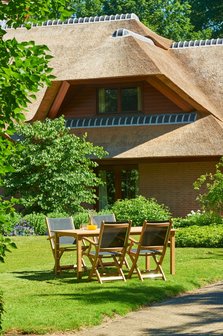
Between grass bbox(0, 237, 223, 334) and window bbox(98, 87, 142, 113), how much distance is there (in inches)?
544

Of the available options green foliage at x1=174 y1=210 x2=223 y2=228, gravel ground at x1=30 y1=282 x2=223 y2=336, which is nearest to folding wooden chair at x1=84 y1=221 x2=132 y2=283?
gravel ground at x1=30 y1=282 x2=223 y2=336

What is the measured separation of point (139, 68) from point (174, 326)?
20.2m

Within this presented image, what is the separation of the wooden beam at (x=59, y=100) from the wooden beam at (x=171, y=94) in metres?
2.92

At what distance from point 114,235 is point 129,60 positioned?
17.2 m

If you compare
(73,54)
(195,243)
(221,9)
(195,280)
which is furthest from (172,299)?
(221,9)

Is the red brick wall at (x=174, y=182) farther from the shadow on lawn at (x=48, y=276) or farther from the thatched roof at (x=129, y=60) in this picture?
the shadow on lawn at (x=48, y=276)

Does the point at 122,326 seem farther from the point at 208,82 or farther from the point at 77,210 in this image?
the point at 208,82

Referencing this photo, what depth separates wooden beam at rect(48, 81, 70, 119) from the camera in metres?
31.0

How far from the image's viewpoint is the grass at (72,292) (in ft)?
34.3

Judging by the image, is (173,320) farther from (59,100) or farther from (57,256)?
(59,100)

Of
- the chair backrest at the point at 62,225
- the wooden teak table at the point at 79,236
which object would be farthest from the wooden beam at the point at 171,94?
the wooden teak table at the point at 79,236

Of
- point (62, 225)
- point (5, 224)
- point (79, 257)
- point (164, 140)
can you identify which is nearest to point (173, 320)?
point (5, 224)

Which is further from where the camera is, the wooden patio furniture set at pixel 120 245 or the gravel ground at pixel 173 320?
the wooden patio furniture set at pixel 120 245

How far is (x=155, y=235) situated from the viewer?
14570 millimetres
